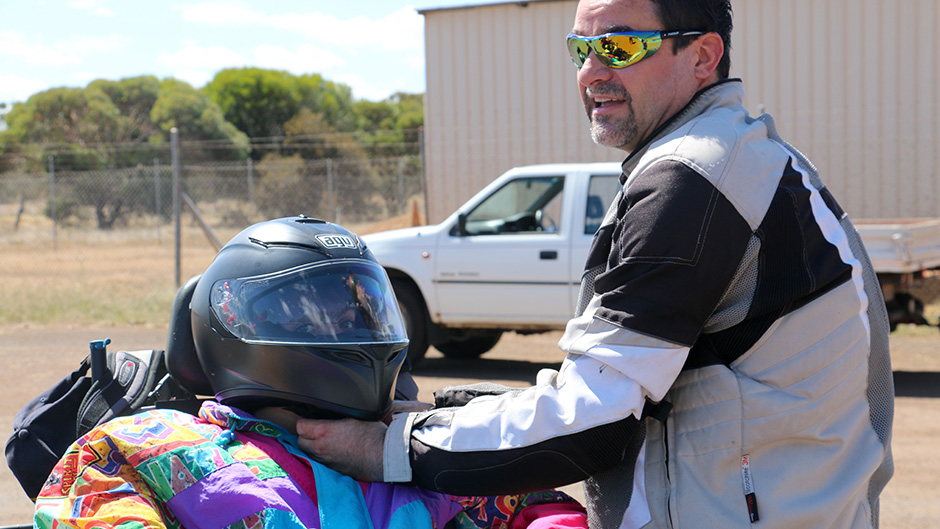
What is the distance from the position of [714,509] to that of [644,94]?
3.23ft

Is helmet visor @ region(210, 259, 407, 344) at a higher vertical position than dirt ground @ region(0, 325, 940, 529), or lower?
higher

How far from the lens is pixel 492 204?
9172mm

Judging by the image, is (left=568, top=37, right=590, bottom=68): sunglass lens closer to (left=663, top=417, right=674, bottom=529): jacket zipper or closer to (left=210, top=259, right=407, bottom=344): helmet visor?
(left=210, top=259, right=407, bottom=344): helmet visor

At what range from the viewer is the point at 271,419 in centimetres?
243

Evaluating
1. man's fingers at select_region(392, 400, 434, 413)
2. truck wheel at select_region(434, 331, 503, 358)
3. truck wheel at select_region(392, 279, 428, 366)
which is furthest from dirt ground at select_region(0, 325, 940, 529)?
man's fingers at select_region(392, 400, 434, 413)

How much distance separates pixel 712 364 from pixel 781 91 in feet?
42.0

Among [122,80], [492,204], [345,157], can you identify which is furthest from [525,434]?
[122,80]

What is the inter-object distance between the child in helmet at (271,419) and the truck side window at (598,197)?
238 inches

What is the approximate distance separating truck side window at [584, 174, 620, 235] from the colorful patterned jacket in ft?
21.1

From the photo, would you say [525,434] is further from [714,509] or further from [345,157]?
[345,157]

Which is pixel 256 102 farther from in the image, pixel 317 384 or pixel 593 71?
pixel 593 71

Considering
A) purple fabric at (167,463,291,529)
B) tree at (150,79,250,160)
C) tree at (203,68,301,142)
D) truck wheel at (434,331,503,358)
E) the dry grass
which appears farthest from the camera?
tree at (203,68,301,142)

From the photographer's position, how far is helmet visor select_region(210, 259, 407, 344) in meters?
2.38

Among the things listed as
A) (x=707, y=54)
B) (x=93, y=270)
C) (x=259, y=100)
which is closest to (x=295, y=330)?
(x=707, y=54)
